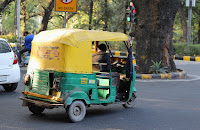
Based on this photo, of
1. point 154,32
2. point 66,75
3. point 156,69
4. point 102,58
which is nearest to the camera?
point 66,75

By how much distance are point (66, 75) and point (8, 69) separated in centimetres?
411

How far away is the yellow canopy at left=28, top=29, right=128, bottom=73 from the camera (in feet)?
22.5

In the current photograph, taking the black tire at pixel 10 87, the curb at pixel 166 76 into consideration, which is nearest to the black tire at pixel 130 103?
the black tire at pixel 10 87

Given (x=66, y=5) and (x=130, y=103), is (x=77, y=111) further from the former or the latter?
(x=66, y=5)

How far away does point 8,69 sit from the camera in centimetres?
1049

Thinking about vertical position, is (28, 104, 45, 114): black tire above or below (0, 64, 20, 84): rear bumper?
below

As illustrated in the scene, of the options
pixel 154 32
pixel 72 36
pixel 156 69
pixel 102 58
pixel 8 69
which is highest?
pixel 154 32

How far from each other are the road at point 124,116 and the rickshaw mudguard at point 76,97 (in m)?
0.38

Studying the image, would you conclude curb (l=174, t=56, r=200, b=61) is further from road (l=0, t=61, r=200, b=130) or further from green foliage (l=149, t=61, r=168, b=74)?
road (l=0, t=61, r=200, b=130)

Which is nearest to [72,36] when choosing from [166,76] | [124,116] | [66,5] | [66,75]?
[66,75]

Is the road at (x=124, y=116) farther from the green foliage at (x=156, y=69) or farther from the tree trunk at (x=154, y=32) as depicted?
the tree trunk at (x=154, y=32)

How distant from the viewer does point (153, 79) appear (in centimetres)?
1467

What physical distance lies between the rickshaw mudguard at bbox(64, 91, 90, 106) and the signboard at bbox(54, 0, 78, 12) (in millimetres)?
8303

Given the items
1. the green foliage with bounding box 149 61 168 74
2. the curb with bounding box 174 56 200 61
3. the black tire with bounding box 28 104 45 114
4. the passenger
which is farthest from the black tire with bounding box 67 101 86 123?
the curb with bounding box 174 56 200 61
